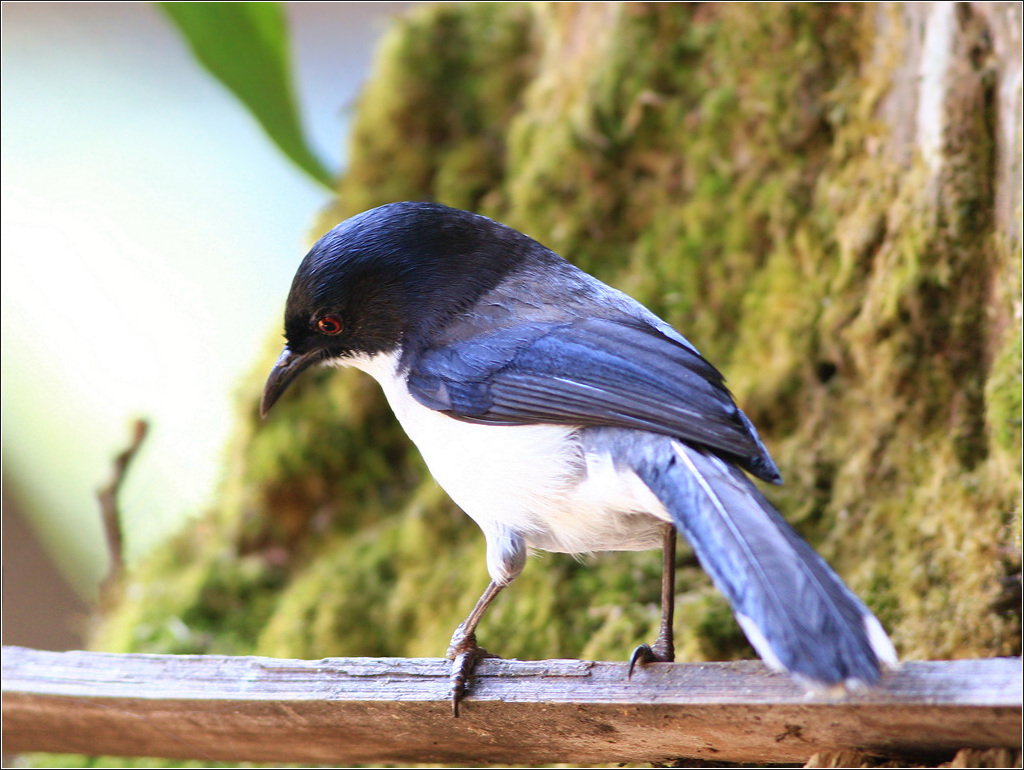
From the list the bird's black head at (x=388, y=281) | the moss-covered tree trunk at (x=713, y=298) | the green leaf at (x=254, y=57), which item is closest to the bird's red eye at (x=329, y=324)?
the bird's black head at (x=388, y=281)

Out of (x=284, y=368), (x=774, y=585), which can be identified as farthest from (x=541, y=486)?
(x=284, y=368)

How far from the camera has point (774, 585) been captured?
4.24ft

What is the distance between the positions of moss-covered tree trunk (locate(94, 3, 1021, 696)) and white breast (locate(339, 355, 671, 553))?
0.71m

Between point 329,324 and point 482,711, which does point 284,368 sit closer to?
point 329,324

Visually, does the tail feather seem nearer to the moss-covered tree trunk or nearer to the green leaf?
the moss-covered tree trunk

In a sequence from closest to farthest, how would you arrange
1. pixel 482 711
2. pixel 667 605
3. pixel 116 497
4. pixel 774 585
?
pixel 774 585, pixel 482 711, pixel 667 605, pixel 116 497

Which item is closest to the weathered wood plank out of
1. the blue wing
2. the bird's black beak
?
the blue wing

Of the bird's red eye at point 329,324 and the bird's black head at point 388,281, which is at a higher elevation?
the bird's black head at point 388,281

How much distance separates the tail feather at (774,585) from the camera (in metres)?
1.21

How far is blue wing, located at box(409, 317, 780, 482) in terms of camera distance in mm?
1630

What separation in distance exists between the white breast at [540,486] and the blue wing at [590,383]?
0.04 metres

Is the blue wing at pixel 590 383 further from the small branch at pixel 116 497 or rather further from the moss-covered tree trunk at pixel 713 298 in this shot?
the small branch at pixel 116 497

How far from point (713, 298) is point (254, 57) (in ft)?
7.14

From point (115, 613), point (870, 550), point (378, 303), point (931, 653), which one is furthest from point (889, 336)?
point (115, 613)
